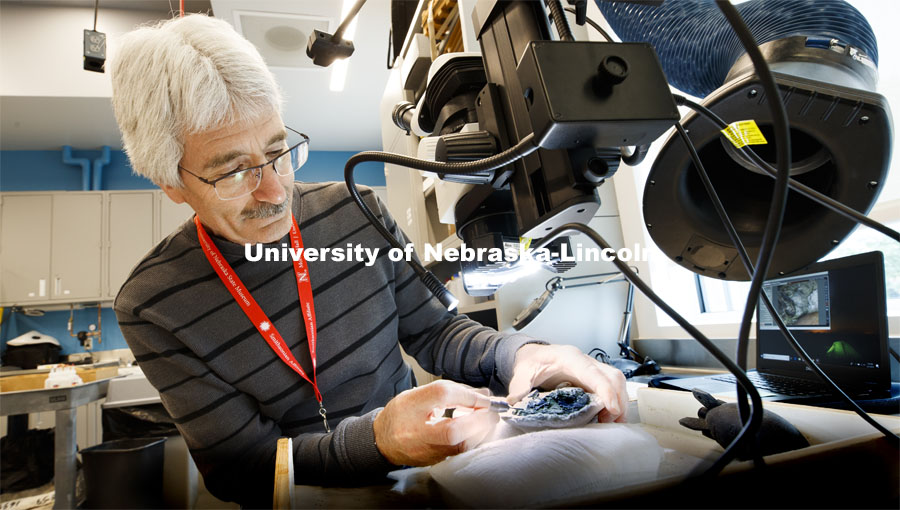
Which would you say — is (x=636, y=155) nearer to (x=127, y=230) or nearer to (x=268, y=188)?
(x=268, y=188)

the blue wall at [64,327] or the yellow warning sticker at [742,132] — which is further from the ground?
the yellow warning sticker at [742,132]

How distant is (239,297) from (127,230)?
4906mm

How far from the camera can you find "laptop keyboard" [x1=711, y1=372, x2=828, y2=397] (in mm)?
633

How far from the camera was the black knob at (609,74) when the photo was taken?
318 millimetres

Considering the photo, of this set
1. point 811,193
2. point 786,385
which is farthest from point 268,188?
point 786,385

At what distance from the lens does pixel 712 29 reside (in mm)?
549

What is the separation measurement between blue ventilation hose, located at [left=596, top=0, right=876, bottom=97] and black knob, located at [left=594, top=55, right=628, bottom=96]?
272 millimetres

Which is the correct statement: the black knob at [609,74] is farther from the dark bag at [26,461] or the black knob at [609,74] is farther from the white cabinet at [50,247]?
the white cabinet at [50,247]

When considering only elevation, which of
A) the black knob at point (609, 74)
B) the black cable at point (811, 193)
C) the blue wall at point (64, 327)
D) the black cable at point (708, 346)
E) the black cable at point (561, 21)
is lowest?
the blue wall at point (64, 327)

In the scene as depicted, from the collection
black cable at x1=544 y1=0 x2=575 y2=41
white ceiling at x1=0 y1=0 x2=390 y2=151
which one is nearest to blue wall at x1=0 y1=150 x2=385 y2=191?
white ceiling at x1=0 y1=0 x2=390 y2=151

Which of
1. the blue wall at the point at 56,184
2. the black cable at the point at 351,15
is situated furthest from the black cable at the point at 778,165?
the blue wall at the point at 56,184

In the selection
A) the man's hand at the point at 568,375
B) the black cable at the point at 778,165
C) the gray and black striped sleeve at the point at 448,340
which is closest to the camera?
the black cable at the point at 778,165

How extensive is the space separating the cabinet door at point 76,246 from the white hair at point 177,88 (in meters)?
4.84

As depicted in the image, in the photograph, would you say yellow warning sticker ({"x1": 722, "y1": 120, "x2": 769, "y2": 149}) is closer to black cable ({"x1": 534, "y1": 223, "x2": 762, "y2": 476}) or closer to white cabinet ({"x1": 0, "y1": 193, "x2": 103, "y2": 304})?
black cable ({"x1": 534, "y1": 223, "x2": 762, "y2": 476})
